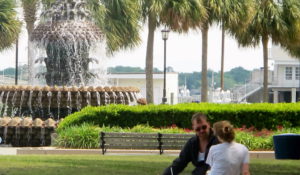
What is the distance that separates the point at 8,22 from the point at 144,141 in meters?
27.6

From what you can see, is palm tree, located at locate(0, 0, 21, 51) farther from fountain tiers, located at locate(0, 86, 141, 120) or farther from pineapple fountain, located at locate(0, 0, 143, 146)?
fountain tiers, located at locate(0, 86, 141, 120)

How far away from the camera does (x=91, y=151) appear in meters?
24.8

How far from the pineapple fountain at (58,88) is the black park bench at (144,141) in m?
4.15

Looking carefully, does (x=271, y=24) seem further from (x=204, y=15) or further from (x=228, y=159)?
(x=228, y=159)

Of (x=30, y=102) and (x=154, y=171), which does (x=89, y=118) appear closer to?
(x=30, y=102)

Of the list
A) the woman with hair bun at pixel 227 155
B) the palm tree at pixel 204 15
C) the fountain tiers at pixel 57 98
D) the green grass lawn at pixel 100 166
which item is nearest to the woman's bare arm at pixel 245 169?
the woman with hair bun at pixel 227 155

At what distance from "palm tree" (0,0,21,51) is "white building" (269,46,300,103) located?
44.2m

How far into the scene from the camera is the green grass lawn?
1722 cm

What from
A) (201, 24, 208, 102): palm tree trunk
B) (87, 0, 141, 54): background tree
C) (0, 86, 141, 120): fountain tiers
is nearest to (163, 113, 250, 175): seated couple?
(0, 86, 141, 120): fountain tiers

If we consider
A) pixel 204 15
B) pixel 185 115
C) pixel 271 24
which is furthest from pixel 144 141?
pixel 271 24

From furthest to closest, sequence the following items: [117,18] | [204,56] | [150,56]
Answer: [204,56] < [117,18] < [150,56]

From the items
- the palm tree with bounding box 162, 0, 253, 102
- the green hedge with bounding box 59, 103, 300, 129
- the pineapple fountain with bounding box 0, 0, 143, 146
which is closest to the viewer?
the green hedge with bounding box 59, 103, 300, 129

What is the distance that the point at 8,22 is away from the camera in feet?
168

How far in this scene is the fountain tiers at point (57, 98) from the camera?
2912cm
